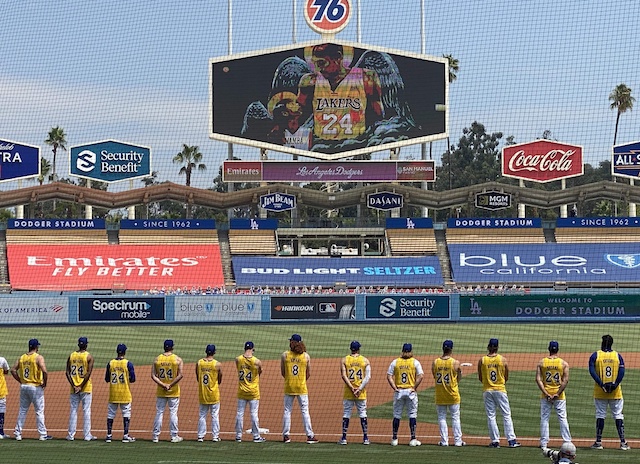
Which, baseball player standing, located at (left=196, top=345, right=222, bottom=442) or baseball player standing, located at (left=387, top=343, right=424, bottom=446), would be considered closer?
baseball player standing, located at (left=387, top=343, right=424, bottom=446)

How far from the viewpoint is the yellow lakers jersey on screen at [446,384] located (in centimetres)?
1394

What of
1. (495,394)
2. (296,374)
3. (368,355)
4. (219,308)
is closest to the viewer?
(495,394)

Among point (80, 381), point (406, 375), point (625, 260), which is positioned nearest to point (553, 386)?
point (406, 375)

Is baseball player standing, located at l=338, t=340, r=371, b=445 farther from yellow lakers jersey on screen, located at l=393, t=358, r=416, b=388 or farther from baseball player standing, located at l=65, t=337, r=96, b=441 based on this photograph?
baseball player standing, located at l=65, t=337, r=96, b=441

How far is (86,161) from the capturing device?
56.7 m

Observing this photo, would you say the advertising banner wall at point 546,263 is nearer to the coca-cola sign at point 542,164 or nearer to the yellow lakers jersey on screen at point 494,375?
the coca-cola sign at point 542,164

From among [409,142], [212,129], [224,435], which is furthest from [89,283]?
[224,435]

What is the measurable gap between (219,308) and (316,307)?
381 centimetres

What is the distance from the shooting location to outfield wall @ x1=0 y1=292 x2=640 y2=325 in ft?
119

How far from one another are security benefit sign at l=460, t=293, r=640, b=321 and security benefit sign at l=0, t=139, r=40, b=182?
2967 centimetres

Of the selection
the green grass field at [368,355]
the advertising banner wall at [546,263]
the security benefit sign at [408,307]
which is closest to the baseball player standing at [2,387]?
the green grass field at [368,355]

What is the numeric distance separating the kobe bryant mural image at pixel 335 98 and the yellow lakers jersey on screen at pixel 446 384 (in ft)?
126

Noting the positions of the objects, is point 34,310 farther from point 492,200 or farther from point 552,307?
point 492,200

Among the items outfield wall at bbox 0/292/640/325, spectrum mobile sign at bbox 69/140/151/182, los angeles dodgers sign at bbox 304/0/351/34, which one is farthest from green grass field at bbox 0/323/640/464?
spectrum mobile sign at bbox 69/140/151/182
